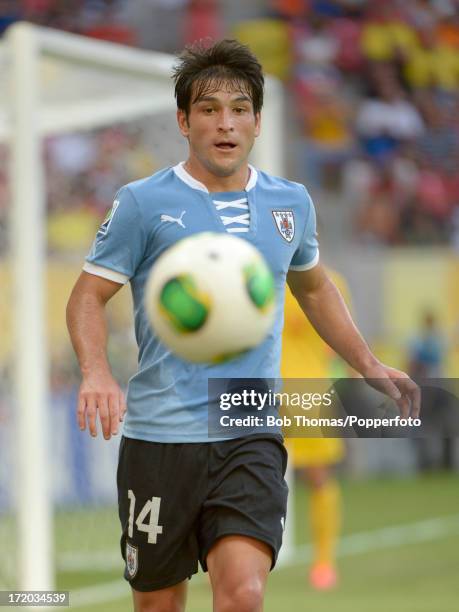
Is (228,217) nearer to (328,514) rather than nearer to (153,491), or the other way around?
(153,491)

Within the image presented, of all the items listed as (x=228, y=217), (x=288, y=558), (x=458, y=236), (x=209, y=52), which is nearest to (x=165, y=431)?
(x=228, y=217)

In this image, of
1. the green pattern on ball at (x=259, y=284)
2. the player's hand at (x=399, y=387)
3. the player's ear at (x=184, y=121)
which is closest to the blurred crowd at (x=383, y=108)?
the player's hand at (x=399, y=387)

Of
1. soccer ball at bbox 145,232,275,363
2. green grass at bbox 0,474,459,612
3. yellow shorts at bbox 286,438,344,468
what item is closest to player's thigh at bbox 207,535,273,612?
soccer ball at bbox 145,232,275,363

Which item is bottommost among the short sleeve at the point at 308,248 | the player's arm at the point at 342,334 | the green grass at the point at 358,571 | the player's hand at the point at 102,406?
the green grass at the point at 358,571

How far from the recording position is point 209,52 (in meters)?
4.28

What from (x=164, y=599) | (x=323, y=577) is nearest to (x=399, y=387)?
(x=164, y=599)

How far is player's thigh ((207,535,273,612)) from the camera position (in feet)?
13.2

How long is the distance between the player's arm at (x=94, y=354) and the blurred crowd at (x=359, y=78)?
12.8 meters

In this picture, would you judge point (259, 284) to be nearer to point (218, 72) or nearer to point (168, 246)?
point (168, 246)

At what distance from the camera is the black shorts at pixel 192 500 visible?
420cm

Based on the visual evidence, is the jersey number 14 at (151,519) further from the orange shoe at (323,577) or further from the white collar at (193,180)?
the orange shoe at (323,577)

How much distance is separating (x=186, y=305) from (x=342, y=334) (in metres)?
0.93

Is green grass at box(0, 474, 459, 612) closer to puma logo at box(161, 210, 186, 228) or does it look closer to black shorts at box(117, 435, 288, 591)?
black shorts at box(117, 435, 288, 591)

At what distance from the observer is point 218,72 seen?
4254mm
